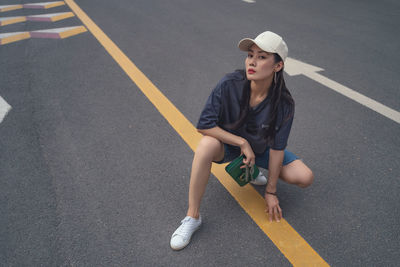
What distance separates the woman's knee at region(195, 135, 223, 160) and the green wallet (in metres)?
0.14

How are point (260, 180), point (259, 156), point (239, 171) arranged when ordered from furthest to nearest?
point (260, 180), point (259, 156), point (239, 171)

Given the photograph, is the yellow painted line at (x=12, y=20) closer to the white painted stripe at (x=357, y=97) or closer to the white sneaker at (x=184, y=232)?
the white painted stripe at (x=357, y=97)

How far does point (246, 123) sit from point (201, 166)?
45 cm

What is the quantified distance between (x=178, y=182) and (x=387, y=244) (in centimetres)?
159

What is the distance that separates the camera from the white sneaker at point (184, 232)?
2039mm

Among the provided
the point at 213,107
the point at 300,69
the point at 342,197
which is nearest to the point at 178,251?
the point at 213,107

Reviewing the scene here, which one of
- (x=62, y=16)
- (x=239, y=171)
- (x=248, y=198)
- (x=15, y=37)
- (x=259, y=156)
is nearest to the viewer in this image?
(x=239, y=171)

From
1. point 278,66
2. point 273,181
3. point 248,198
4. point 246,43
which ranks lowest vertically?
point 248,198

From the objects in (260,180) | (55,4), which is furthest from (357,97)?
(55,4)

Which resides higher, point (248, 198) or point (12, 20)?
point (12, 20)

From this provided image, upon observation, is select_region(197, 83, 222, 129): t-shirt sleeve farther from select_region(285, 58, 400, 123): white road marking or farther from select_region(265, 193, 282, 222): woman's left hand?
select_region(285, 58, 400, 123): white road marking

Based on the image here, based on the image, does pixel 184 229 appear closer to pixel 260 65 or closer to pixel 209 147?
pixel 209 147

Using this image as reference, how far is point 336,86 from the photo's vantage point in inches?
163

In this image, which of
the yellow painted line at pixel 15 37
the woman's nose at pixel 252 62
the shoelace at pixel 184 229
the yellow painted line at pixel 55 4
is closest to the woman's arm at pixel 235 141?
the woman's nose at pixel 252 62
